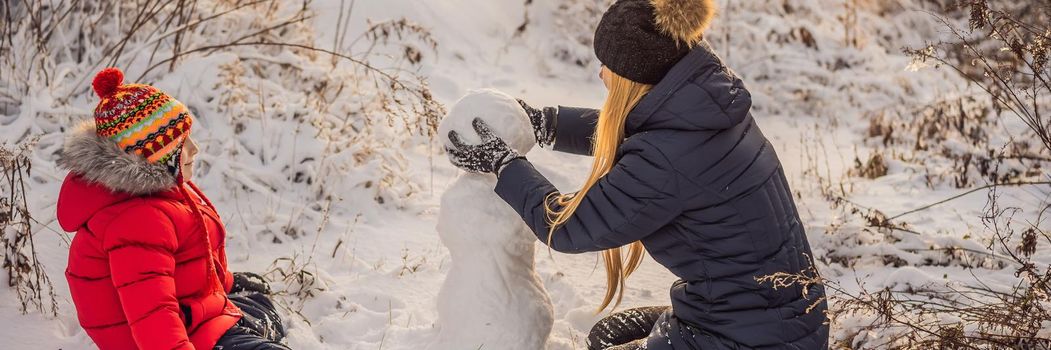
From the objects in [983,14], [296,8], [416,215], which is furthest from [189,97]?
[983,14]

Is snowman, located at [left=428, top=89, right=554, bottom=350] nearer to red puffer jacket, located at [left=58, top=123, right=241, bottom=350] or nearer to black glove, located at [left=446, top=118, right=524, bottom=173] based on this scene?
black glove, located at [left=446, top=118, right=524, bottom=173]

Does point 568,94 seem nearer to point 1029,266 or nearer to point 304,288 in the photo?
point 304,288

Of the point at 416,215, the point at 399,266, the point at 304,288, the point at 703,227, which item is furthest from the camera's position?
the point at 416,215

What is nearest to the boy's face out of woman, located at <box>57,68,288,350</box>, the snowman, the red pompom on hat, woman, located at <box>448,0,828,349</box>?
woman, located at <box>57,68,288,350</box>

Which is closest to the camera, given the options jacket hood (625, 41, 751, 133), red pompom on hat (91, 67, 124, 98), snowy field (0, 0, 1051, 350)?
jacket hood (625, 41, 751, 133)

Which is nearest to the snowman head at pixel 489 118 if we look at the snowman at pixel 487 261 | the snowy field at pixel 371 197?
the snowman at pixel 487 261

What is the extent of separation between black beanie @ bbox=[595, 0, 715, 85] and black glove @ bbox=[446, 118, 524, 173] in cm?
48

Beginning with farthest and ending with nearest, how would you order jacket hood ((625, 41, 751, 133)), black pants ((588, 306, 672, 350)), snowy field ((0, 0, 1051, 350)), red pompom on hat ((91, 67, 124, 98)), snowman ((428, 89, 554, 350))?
snowy field ((0, 0, 1051, 350)), black pants ((588, 306, 672, 350)), snowman ((428, 89, 554, 350)), red pompom on hat ((91, 67, 124, 98)), jacket hood ((625, 41, 751, 133))

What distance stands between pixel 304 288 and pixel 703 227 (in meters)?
1.93

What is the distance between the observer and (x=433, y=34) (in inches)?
300

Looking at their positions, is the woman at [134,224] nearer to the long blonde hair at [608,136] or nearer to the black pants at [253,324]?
the black pants at [253,324]

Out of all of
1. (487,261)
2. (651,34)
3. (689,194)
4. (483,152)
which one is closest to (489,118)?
(483,152)

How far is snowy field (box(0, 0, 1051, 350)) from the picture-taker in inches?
145

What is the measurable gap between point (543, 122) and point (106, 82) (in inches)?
59.2
